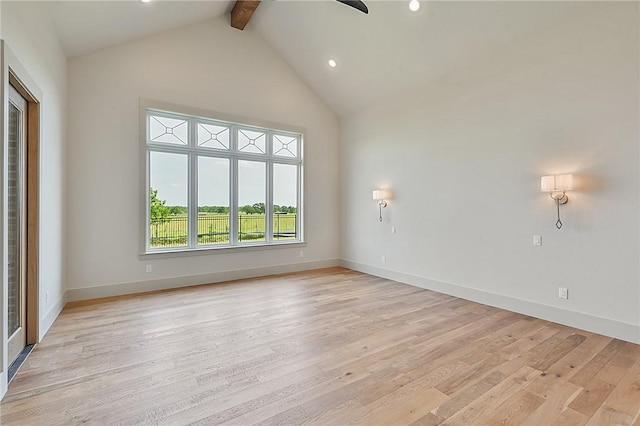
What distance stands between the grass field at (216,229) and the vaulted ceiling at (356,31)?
2.68 metres

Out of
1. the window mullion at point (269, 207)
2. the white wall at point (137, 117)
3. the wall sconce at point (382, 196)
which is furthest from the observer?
the window mullion at point (269, 207)

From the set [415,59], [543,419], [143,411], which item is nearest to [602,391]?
[543,419]

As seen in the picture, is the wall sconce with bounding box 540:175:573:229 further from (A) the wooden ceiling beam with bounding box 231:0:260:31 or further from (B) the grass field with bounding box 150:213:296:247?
(A) the wooden ceiling beam with bounding box 231:0:260:31

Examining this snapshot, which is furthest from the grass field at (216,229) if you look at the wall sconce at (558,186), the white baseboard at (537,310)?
the wall sconce at (558,186)

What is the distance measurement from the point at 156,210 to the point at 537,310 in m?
5.55

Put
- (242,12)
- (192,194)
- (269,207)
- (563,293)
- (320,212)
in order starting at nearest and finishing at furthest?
(563,293) → (242,12) → (192,194) → (269,207) → (320,212)

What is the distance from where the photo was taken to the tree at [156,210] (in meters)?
5.09

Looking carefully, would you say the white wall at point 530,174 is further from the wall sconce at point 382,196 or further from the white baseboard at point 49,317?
the white baseboard at point 49,317

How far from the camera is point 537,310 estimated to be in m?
3.81

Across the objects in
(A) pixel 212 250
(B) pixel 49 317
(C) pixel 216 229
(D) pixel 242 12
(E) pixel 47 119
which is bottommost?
(B) pixel 49 317

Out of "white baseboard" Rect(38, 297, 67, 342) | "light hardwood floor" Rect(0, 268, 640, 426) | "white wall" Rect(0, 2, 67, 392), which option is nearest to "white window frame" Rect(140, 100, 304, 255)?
"white wall" Rect(0, 2, 67, 392)

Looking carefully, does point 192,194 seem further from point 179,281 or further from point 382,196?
point 382,196

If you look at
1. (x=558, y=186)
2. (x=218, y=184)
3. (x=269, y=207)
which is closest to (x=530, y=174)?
(x=558, y=186)

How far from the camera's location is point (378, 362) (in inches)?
105
